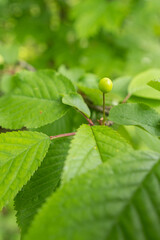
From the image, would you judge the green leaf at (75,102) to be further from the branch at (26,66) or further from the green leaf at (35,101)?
the branch at (26,66)

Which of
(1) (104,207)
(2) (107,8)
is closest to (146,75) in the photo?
(1) (104,207)

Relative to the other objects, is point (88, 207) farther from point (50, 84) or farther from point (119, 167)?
point (50, 84)

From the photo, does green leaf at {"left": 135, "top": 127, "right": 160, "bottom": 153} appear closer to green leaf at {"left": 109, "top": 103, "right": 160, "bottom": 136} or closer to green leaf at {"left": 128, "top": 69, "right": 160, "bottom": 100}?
green leaf at {"left": 109, "top": 103, "right": 160, "bottom": 136}

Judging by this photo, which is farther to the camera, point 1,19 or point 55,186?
point 1,19

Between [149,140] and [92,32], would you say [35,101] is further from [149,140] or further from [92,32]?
[92,32]

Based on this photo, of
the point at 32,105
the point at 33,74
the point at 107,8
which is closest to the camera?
the point at 32,105

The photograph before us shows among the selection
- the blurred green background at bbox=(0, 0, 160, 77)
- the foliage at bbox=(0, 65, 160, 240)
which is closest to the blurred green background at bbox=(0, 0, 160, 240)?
the blurred green background at bbox=(0, 0, 160, 77)

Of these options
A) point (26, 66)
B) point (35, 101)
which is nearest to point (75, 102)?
point (35, 101)
